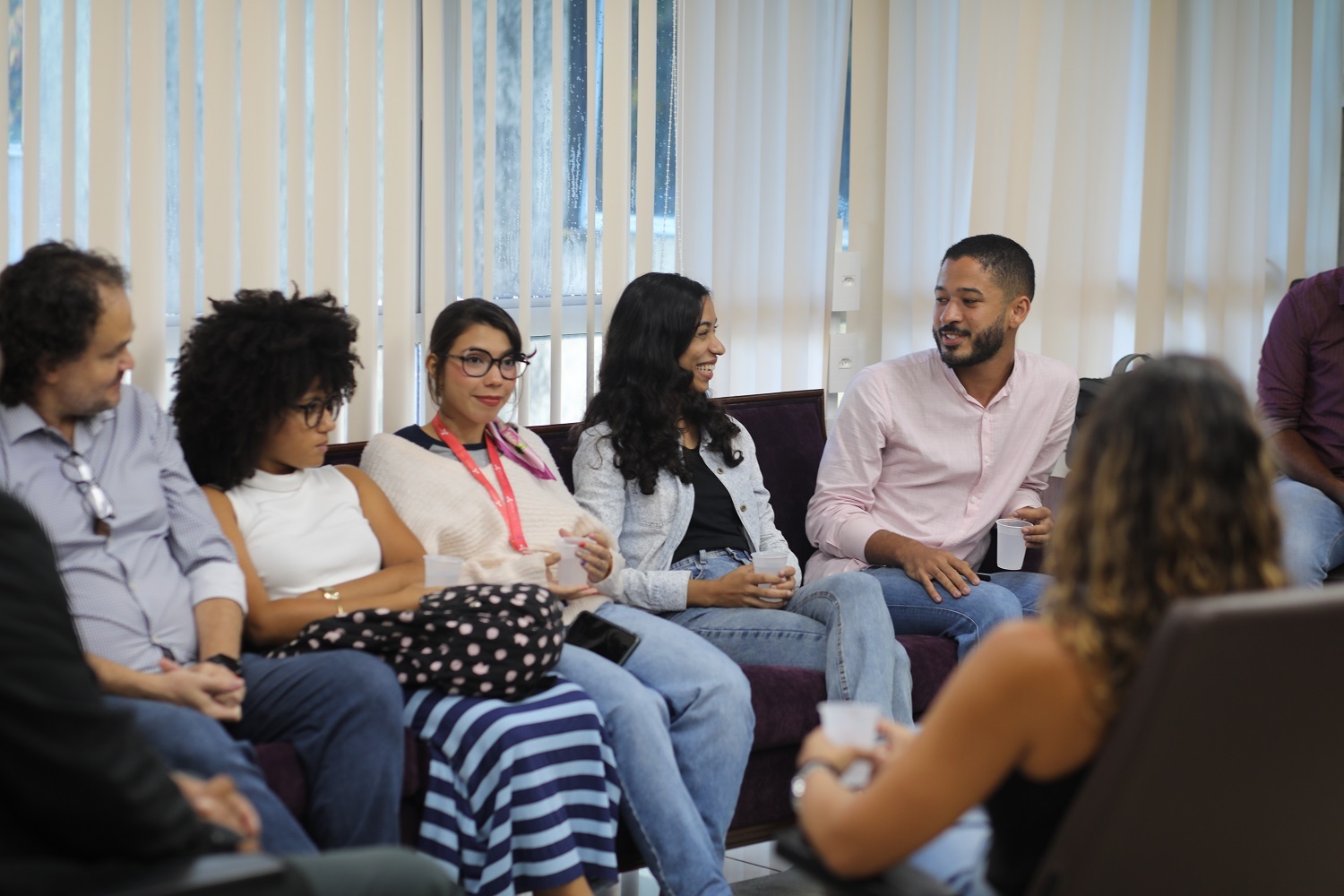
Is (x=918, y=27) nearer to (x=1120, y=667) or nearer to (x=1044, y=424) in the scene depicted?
(x=1044, y=424)

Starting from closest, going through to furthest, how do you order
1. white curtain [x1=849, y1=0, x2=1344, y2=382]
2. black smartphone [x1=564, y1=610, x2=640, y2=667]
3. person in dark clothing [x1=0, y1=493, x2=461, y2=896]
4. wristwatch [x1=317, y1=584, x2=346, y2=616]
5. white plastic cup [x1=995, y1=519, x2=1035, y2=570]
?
1. person in dark clothing [x1=0, y1=493, x2=461, y2=896]
2. wristwatch [x1=317, y1=584, x2=346, y2=616]
3. black smartphone [x1=564, y1=610, x2=640, y2=667]
4. white plastic cup [x1=995, y1=519, x2=1035, y2=570]
5. white curtain [x1=849, y1=0, x2=1344, y2=382]

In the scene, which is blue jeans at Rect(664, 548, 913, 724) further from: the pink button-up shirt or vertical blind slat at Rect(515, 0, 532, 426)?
vertical blind slat at Rect(515, 0, 532, 426)

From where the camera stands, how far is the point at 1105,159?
452 centimetres

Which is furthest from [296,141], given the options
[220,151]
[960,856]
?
[960,856]

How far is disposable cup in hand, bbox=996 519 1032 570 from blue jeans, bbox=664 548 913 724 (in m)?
0.45

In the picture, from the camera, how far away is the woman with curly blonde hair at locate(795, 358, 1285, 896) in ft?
4.43

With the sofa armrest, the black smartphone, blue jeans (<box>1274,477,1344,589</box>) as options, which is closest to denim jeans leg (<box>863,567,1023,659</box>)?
the black smartphone

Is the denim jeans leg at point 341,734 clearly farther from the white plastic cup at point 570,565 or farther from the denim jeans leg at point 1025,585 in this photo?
the denim jeans leg at point 1025,585

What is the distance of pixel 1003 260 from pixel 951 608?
0.97 metres

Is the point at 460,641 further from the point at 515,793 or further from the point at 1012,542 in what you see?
the point at 1012,542

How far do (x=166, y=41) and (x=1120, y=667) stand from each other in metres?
2.59

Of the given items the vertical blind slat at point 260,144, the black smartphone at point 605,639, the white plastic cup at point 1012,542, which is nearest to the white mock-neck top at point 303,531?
the black smartphone at point 605,639

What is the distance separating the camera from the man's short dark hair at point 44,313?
7.27ft

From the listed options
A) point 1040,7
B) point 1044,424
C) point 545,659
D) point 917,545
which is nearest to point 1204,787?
point 545,659
